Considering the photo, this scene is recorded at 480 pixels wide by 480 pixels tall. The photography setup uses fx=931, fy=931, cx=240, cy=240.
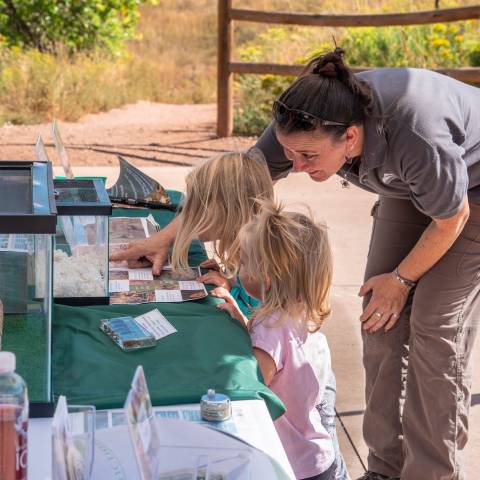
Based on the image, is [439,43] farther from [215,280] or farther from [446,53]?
[215,280]

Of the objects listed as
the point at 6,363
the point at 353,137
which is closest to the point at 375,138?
the point at 353,137

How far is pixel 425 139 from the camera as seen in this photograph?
2.42m

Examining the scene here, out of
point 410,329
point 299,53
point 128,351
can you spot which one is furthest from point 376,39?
point 128,351

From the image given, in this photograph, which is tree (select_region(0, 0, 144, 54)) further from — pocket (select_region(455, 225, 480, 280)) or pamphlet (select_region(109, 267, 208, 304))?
pocket (select_region(455, 225, 480, 280))

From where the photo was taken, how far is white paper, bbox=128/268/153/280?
279 centimetres

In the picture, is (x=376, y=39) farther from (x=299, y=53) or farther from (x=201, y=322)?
(x=201, y=322)

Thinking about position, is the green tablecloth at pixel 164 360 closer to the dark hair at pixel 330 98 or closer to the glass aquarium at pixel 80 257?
the glass aquarium at pixel 80 257

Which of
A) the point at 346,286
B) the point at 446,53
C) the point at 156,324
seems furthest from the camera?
the point at 446,53

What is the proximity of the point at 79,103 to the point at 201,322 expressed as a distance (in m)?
7.80

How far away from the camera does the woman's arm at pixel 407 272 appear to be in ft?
8.37

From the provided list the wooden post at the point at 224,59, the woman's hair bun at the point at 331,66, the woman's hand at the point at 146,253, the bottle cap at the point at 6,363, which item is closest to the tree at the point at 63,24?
the wooden post at the point at 224,59

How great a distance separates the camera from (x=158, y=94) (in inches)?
464

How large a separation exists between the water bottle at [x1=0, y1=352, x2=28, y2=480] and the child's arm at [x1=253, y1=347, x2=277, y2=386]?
0.98 m

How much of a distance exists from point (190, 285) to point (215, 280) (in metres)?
0.08
